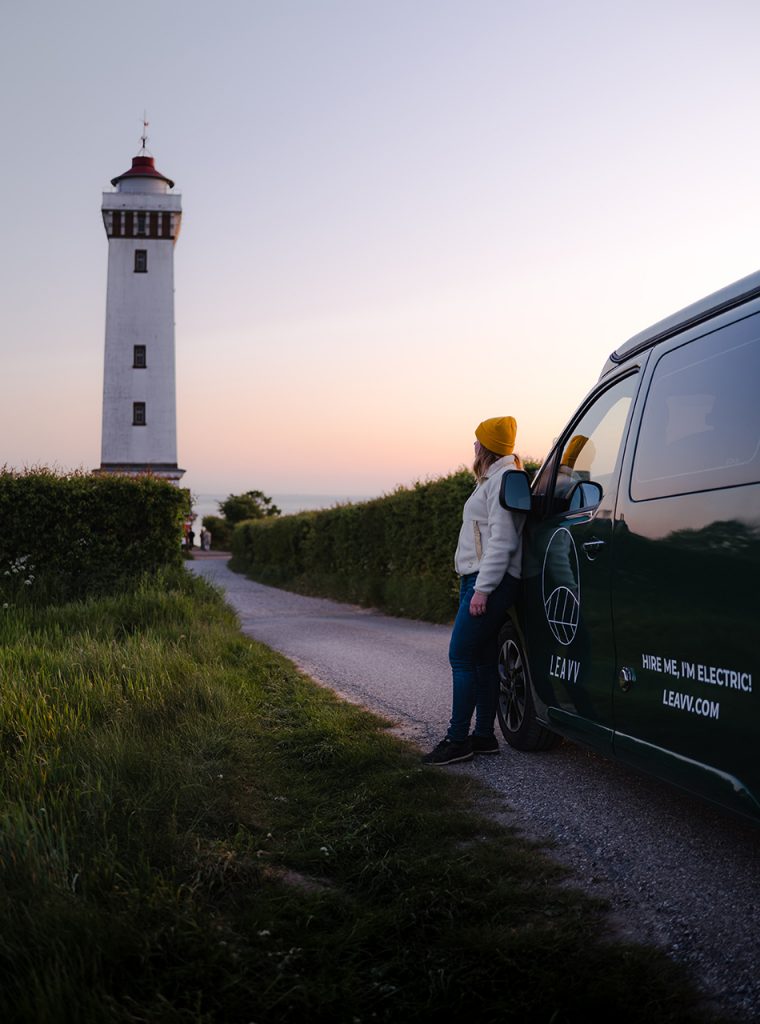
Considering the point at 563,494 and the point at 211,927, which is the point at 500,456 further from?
the point at 211,927

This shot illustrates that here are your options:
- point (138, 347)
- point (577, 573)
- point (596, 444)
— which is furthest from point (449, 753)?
point (138, 347)

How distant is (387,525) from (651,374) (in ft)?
44.2

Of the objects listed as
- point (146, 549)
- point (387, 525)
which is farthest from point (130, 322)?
point (146, 549)

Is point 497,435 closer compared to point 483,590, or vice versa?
point 483,590

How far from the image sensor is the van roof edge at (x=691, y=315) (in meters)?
3.40

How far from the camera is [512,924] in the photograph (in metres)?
3.18

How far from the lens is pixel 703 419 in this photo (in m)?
3.59

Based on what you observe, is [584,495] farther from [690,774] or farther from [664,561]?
[690,774]

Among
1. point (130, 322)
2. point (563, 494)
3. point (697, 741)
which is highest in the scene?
point (130, 322)

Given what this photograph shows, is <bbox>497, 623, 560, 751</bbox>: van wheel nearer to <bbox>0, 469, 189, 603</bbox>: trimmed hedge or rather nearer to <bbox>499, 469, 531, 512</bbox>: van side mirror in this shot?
<bbox>499, 469, 531, 512</bbox>: van side mirror

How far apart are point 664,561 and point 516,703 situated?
228 centimetres

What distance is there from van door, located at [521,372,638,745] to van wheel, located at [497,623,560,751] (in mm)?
278

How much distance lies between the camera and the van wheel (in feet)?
18.1

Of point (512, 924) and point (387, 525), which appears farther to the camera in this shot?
point (387, 525)
